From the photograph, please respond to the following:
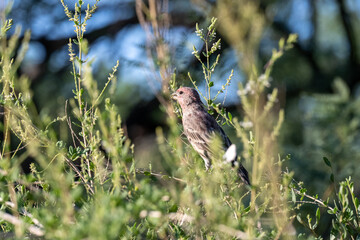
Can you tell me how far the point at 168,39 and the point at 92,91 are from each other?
0.76 m

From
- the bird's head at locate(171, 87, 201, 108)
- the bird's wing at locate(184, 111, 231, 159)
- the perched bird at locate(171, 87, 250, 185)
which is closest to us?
the perched bird at locate(171, 87, 250, 185)

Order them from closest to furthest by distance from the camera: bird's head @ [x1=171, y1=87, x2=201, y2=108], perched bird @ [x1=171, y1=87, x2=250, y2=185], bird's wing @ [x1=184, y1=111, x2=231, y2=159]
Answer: perched bird @ [x1=171, y1=87, x2=250, y2=185] → bird's wing @ [x1=184, y1=111, x2=231, y2=159] → bird's head @ [x1=171, y1=87, x2=201, y2=108]

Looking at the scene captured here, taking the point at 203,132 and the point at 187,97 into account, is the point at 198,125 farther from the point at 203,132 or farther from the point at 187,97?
the point at 187,97

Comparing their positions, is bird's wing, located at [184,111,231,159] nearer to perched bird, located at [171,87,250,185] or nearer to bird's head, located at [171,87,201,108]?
perched bird, located at [171,87,250,185]

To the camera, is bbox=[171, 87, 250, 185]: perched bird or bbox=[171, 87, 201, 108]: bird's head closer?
bbox=[171, 87, 250, 185]: perched bird

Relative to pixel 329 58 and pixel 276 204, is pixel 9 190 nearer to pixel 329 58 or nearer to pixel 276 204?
pixel 276 204

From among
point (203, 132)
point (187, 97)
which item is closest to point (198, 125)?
point (203, 132)

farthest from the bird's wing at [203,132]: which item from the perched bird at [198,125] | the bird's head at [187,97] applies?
the bird's head at [187,97]

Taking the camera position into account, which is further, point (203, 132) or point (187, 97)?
point (187, 97)

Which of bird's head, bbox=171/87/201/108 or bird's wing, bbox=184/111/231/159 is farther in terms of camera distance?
bird's head, bbox=171/87/201/108

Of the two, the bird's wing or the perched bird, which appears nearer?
the perched bird

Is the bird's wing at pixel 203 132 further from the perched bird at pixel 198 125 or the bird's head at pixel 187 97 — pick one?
the bird's head at pixel 187 97

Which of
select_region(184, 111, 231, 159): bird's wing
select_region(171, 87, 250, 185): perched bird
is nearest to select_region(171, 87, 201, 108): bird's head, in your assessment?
select_region(171, 87, 250, 185): perched bird

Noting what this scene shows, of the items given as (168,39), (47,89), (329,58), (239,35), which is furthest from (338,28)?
(239,35)
